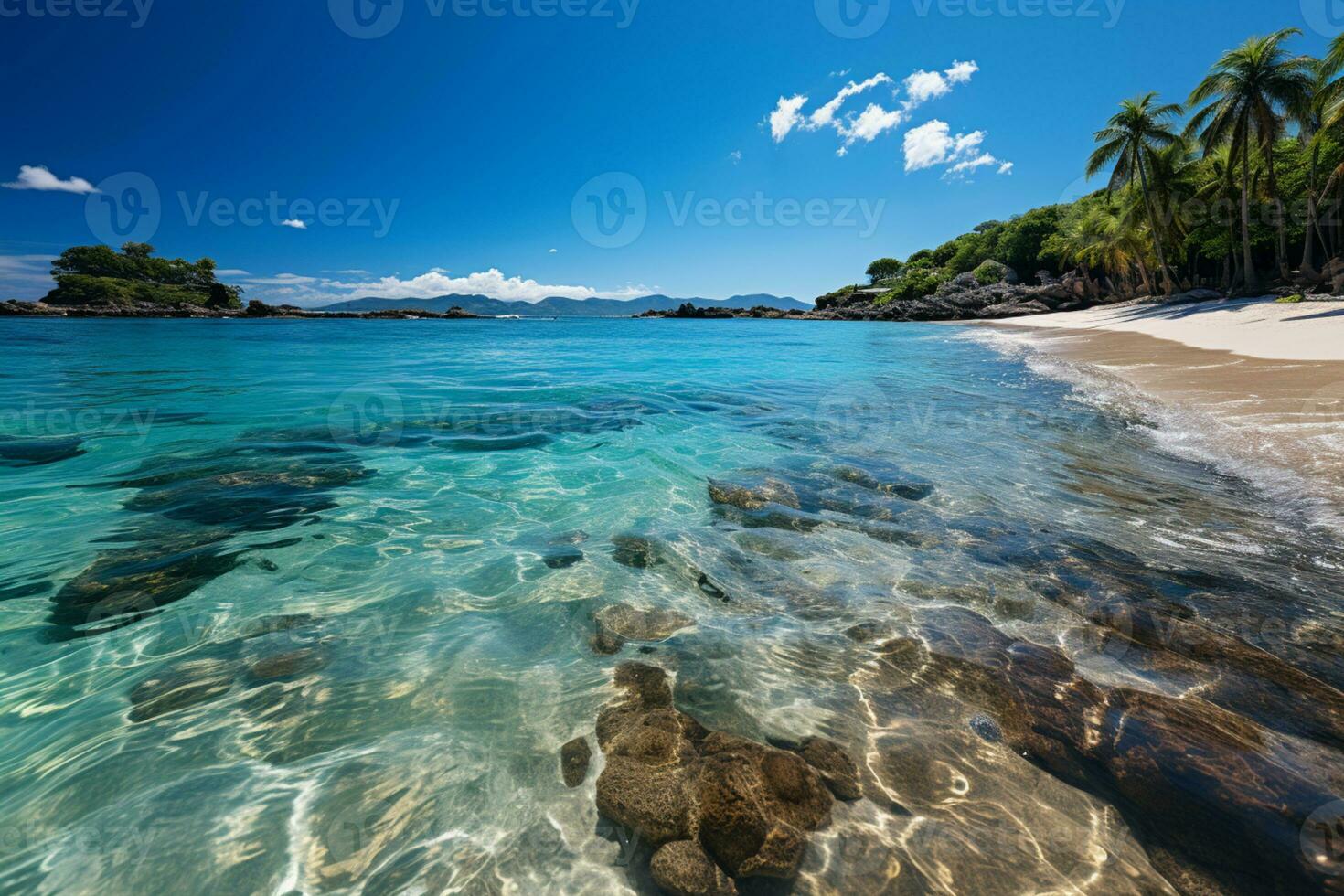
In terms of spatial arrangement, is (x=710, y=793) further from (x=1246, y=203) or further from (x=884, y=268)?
(x=884, y=268)

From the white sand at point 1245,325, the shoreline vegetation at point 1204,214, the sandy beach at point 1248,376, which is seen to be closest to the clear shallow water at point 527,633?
the sandy beach at point 1248,376

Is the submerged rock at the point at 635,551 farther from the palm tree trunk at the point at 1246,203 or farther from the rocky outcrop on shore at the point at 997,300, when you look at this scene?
the rocky outcrop on shore at the point at 997,300

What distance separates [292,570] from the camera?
15.5ft

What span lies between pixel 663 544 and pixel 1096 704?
3.53 m

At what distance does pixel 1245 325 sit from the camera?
2306cm

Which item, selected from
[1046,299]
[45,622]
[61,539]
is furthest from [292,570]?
[1046,299]

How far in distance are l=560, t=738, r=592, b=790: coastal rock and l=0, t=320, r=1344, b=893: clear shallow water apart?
0.17 feet

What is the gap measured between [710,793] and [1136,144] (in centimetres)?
5463

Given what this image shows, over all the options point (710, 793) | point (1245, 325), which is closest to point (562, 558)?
point (710, 793)

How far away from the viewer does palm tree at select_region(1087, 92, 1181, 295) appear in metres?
36.4

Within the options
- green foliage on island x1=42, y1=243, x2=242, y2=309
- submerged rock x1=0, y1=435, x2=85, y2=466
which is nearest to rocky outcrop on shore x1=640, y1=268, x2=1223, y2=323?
submerged rock x1=0, y1=435, x2=85, y2=466

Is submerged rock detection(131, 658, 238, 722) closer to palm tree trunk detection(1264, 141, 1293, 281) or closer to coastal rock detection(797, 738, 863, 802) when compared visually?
coastal rock detection(797, 738, 863, 802)

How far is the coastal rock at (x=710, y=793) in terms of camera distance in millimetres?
2146

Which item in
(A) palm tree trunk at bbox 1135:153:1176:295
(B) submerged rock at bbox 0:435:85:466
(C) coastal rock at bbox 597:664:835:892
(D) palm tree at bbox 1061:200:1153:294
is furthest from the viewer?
(D) palm tree at bbox 1061:200:1153:294
